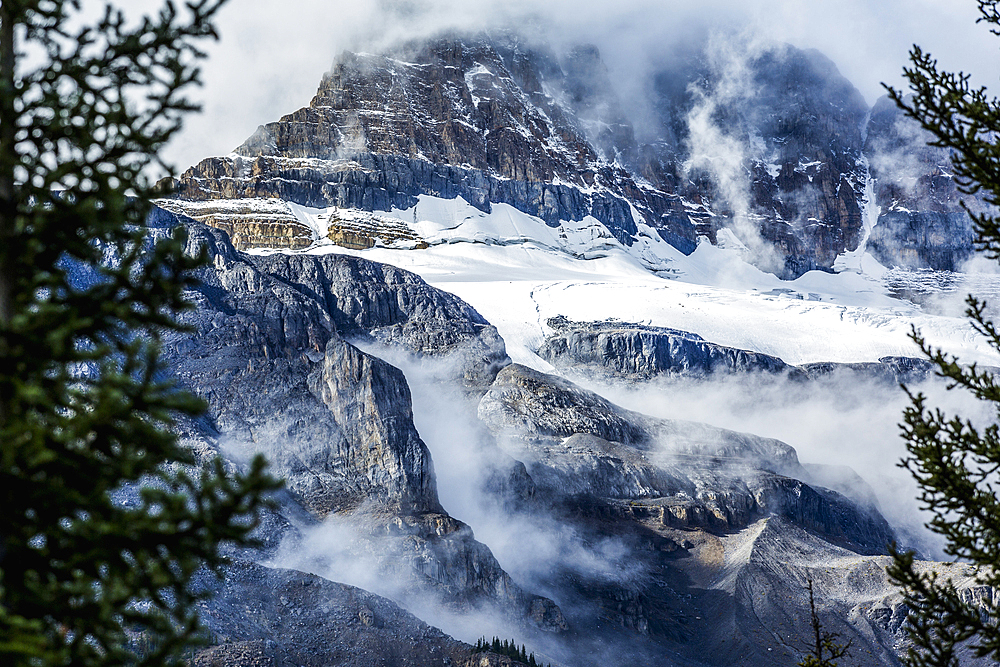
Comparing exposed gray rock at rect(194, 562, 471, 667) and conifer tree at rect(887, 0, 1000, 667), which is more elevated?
conifer tree at rect(887, 0, 1000, 667)

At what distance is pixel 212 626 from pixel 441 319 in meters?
83.8

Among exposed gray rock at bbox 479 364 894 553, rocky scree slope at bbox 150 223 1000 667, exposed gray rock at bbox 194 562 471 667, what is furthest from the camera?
exposed gray rock at bbox 479 364 894 553

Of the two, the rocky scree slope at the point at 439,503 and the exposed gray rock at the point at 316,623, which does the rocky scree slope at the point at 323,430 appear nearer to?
the rocky scree slope at the point at 439,503

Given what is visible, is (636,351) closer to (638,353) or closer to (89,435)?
(638,353)

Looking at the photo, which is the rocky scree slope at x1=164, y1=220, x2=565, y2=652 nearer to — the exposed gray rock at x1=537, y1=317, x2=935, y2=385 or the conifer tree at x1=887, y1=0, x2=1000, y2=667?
the conifer tree at x1=887, y1=0, x2=1000, y2=667

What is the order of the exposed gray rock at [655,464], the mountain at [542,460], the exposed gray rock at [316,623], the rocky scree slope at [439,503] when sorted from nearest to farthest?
the exposed gray rock at [316,623]
the rocky scree slope at [439,503]
the mountain at [542,460]
the exposed gray rock at [655,464]

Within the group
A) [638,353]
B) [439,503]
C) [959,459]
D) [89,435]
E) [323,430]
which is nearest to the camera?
[89,435]

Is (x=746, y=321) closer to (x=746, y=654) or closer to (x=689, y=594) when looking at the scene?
(x=689, y=594)

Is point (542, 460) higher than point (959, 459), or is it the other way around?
point (959, 459)

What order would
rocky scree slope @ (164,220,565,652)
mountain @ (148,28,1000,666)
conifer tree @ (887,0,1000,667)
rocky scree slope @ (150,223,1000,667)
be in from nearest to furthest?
conifer tree @ (887,0,1000,667)
rocky scree slope @ (150,223,1000,667)
mountain @ (148,28,1000,666)
rocky scree slope @ (164,220,565,652)

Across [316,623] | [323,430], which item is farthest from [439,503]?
[316,623]

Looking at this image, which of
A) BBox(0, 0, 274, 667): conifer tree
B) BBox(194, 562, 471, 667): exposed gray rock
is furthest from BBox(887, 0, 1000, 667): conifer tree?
BBox(194, 562, 471, 667): exposed gray rock

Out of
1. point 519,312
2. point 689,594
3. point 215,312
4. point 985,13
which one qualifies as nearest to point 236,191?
point 519,312

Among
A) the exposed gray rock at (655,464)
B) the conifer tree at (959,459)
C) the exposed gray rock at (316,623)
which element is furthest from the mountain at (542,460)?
the conifer tree at (959,459)
